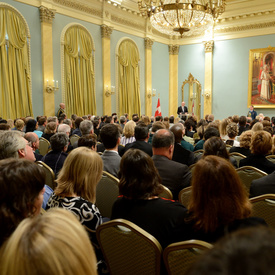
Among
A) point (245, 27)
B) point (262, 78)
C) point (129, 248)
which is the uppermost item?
point (245, 27)

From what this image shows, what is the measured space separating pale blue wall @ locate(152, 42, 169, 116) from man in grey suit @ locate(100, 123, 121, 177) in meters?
11.8

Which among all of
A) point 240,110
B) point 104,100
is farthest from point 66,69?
point 240,110

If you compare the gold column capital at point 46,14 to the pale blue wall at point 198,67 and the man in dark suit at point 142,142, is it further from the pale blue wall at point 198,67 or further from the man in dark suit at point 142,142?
the man in dark suit at point 142,142

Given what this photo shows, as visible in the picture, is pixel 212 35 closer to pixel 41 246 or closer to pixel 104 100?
pixel 104 100

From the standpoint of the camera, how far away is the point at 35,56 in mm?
10344

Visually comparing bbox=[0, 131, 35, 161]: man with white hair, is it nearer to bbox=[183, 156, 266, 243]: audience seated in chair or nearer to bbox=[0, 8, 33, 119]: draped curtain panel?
bbox=[183, 156, 266, 243]: audience seated in chair

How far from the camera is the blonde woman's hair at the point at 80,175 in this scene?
231cm

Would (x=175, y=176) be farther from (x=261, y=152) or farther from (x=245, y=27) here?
(x=245, y=27)

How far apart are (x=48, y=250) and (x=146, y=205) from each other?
130 cm

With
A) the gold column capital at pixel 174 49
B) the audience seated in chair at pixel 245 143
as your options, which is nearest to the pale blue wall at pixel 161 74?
the gold column capital at pixel 174 49

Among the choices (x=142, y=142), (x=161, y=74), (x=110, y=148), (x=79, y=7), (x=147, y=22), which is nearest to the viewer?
(x=110, y=148)

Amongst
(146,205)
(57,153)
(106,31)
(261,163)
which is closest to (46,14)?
(106,31)

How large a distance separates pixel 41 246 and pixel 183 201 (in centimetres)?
212

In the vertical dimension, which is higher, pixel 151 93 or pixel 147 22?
pixel 147 22
